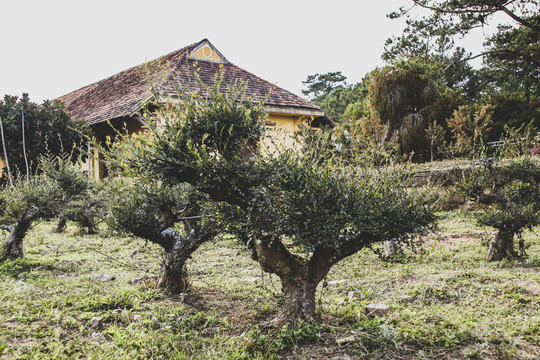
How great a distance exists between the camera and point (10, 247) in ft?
21.6

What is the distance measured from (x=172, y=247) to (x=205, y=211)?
1353mm

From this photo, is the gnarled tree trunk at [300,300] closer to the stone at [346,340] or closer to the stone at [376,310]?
the stone at [346,340]

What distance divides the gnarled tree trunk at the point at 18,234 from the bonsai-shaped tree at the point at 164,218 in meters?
2.48

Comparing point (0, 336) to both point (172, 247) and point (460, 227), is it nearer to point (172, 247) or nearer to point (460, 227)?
Result: point (172, 247)

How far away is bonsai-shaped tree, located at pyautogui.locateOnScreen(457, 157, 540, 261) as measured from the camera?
5887mm

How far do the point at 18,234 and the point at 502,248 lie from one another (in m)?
8.27

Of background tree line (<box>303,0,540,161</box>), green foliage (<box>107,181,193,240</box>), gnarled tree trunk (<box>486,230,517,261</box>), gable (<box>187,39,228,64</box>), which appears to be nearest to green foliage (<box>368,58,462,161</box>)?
background tree line (<box>303,0,540,161</box>)

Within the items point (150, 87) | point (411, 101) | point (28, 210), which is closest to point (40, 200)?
point (28, 210)

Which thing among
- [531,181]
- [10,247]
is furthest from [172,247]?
[531,181]

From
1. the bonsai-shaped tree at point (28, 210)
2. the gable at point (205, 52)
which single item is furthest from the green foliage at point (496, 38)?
the bonsai-shaped tree at point (28, 210)

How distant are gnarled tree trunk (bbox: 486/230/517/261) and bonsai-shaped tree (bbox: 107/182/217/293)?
4.65 metres

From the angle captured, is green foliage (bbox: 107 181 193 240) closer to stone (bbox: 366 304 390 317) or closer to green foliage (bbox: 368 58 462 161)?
stone (bbox: 366 304 390 317)

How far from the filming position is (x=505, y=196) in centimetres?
609

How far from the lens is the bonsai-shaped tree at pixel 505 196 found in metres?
5.89
